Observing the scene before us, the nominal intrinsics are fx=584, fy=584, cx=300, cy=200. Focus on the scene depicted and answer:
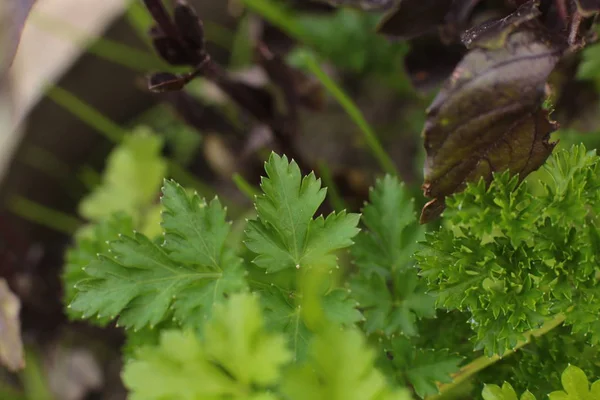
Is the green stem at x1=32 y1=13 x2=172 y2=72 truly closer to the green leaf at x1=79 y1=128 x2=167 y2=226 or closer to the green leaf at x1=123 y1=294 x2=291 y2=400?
the green leaf at x1=79 y1=128 x2=167 y2=226

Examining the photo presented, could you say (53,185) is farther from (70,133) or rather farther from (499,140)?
(499,140)

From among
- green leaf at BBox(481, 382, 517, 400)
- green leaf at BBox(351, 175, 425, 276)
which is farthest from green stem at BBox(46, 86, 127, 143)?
green leaf at BBox(481, 382, 517, 400)

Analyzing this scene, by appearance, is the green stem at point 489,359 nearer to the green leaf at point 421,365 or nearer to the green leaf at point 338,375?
the green leaf at point 421,365

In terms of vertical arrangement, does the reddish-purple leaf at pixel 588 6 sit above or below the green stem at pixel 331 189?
above

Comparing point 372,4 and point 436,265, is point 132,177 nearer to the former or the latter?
point 372,4

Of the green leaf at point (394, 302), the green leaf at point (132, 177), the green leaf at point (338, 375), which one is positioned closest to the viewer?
the green leaf at point (338, 375)

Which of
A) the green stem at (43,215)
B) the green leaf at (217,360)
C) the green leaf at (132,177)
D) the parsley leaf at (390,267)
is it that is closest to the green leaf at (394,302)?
the parsley leaf at (390,267)

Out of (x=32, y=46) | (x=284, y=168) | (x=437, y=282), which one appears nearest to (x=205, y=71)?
(x=284, y=168)
